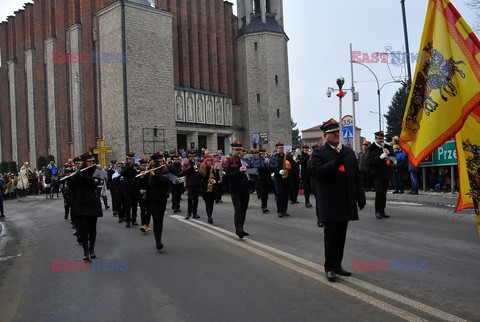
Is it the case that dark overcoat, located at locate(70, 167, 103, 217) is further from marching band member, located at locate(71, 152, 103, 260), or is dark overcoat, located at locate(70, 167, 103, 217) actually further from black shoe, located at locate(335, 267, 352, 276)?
black shoe, located at locate(335, 267, 352, 276)

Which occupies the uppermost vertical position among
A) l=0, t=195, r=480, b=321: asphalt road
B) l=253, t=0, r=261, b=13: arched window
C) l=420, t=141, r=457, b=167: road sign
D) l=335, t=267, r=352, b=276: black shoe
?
l=253, t=0, r=261, b=13: arched window

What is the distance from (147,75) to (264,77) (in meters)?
13.8

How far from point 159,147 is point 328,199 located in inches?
1428

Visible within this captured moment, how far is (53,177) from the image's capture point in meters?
29.6

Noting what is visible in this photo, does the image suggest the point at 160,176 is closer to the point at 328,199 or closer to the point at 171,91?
the point at 328,199

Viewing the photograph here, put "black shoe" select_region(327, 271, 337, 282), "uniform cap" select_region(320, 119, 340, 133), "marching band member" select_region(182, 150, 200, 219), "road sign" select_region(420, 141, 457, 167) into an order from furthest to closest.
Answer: "road sign" select_region(420, 141, 457, 167), "marching band member" select_region(182, 150, 200, 219), "uniform cap" select_region(320, 119, 340, 133), "black shoe" select_region(327, 271, 337, 282)

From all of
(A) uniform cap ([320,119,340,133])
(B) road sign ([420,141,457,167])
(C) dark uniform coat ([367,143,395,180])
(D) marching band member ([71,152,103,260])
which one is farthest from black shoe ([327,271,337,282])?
(B) road sign ([420,141,457,167])

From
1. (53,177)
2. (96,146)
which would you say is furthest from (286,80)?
(53,177)

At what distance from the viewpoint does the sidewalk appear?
14.1 metres

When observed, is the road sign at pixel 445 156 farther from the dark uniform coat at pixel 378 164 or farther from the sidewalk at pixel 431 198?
the dark uniform coat at pixel 378 164

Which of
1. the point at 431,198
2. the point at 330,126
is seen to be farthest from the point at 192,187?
the point at 330,126

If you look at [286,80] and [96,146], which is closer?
[96,146]

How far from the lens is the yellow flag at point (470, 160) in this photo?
199 inches

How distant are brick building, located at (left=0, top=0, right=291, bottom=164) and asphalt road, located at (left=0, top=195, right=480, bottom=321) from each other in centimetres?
3092
